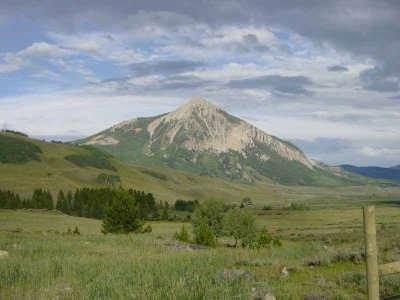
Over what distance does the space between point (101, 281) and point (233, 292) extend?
4117 millimetres

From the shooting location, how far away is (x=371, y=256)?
29.4ft

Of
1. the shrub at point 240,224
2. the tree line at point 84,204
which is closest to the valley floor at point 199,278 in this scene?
the shrub at point 240,224

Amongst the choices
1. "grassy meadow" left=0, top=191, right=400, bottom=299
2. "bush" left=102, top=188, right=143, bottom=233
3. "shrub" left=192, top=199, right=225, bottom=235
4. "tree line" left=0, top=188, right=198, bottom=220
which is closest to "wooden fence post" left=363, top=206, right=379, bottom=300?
"grassy meadow" left=0, top=191, right=400, bottom=299

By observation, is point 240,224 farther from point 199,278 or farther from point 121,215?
point 199,278

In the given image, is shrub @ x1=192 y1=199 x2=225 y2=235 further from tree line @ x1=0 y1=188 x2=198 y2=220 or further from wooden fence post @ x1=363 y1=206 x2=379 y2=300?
wooden fence post @ x1=363 y1=206 x2=379 y2=300

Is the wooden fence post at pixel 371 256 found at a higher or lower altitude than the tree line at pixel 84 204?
higher

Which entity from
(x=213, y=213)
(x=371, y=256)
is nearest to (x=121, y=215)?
(x=213, y=213)

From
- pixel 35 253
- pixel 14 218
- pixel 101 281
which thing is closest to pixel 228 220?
pixel 14 218

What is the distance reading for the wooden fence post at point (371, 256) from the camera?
8.91m

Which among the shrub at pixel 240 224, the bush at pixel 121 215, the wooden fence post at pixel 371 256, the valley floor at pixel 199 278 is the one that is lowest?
the shrub at pixel 240 224

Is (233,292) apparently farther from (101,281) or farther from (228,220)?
(228,220)

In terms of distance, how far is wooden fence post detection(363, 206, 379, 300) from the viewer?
891cm

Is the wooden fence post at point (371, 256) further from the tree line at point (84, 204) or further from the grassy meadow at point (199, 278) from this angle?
the tree line at point (84, 204)

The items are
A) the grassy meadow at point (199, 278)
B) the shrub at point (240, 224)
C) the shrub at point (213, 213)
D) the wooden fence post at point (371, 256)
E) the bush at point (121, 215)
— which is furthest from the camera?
the shrub at point (213, 213)
